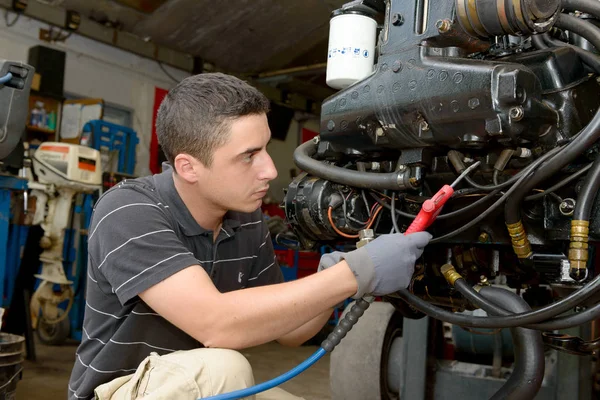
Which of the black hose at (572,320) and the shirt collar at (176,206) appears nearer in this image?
the black hose at (572,320)

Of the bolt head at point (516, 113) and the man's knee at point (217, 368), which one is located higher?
the bolt head at point (516, 113)

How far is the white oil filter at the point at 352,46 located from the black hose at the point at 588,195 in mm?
474

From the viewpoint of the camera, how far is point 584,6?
3.22 feet

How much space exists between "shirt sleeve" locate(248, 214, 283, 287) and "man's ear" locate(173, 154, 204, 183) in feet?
1.05

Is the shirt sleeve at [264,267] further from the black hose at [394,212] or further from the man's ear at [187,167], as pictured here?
the black hose at [394,212]

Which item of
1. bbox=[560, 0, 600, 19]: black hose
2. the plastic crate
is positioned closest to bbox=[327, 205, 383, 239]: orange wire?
bbox=[560, 0, 600, 19]: black hose

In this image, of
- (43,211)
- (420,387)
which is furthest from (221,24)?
(420,387)

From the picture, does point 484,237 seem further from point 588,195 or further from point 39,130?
point 39,130

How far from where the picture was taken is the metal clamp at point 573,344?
3.93ft

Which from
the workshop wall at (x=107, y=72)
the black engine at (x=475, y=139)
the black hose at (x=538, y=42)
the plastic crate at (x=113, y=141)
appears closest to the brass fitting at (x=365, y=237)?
the black engine at (x=475, y=139)

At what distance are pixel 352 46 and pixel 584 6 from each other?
43 cm

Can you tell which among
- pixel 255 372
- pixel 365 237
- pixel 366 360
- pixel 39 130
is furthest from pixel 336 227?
pixel 39 130

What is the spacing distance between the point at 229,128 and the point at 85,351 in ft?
1.89

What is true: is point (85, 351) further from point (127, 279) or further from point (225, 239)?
point (225, 239)
